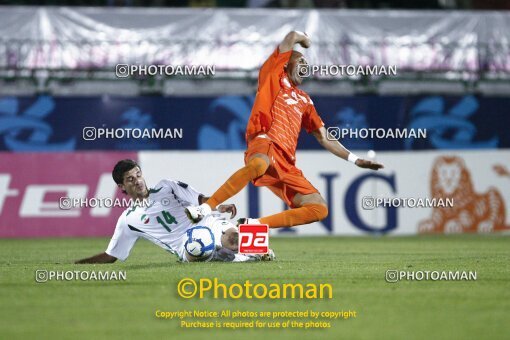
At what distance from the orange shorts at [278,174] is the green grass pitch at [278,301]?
748mm

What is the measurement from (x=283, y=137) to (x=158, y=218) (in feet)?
4.98

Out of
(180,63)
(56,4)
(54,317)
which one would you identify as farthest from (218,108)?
(54,317)

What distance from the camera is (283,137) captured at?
10070 mm

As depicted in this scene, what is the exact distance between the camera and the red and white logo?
9.12m

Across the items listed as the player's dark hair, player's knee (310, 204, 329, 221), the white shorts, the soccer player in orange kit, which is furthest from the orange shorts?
the player's dark hair

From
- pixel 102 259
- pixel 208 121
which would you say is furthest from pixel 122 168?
pixel 208 121

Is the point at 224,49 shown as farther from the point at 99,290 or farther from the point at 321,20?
the point at 99,290

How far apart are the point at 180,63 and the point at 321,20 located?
274 cm

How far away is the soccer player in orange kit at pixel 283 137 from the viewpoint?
383 inches

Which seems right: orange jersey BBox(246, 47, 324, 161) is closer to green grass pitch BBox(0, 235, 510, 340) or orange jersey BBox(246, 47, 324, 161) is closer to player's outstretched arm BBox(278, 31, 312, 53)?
player's outstretched arm BBox(278, 31, 312, 53)

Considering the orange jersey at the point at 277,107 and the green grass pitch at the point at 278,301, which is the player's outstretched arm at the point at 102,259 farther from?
the orange jersey at the point at 277,107

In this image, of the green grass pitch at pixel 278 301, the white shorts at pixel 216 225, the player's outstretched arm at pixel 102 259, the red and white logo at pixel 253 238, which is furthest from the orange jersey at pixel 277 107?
the player's outstretched arm at pixel 102 259

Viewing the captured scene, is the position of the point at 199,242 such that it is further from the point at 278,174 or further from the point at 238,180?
the point at 278,174

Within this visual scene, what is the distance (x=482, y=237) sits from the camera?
15984 mm
